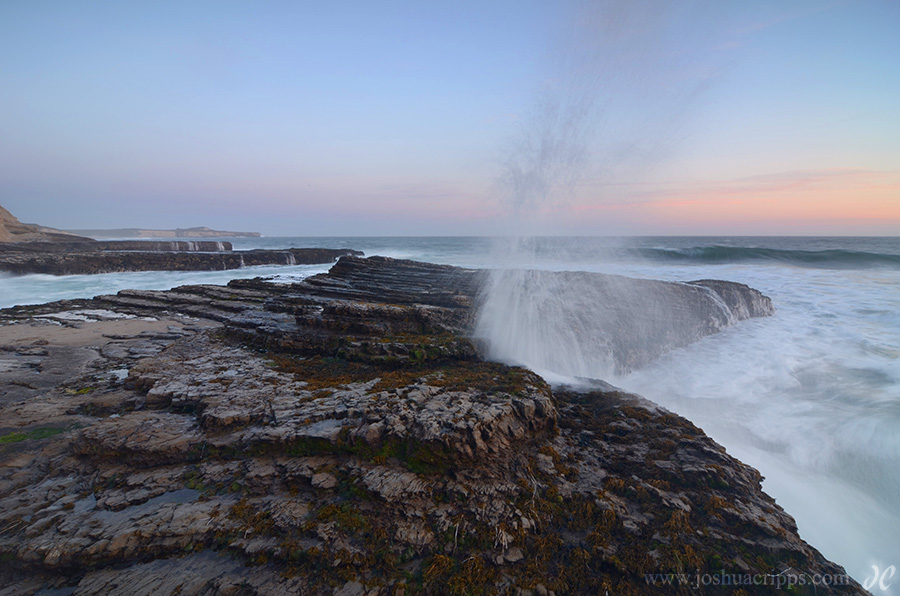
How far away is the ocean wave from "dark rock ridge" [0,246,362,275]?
4105cm

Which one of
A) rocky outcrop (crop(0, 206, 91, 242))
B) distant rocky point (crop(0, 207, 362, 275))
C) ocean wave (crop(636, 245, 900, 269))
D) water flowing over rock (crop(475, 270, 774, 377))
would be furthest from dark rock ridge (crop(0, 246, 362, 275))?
ocean wave (crop(636, 245, 900, 269))

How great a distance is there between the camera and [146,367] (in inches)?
256

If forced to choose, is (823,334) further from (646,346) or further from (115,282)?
(115,282)

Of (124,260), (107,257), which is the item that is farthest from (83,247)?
(124,260)

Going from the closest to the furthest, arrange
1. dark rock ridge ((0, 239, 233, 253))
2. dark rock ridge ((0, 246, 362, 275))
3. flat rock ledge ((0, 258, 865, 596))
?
flat rock ledge ((0, 258, 865, 596)) < dark rock ridge ((0, 246, 362, 275)) < dark rock ridge ((0, 239, 233, 253))

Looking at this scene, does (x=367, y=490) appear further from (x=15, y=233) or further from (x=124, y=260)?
(x=15, y=233)

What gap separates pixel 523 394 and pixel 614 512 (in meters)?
1.89

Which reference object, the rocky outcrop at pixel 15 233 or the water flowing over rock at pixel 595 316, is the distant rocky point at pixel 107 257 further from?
the water flowing over rock at pixel 595 316

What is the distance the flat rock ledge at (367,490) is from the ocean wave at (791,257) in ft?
121

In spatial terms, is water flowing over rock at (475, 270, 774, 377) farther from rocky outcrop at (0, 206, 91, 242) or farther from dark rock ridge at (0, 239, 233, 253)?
rocky outcrop at (0, 206, 91, 242)

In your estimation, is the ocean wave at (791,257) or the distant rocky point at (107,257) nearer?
the distant rocky point at (107,257)

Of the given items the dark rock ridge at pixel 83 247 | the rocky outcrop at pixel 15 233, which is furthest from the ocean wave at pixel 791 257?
the rocky outcrop at pixel 15 233

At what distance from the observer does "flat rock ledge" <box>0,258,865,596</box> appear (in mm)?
3133

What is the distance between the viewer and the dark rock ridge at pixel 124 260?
2526cm
